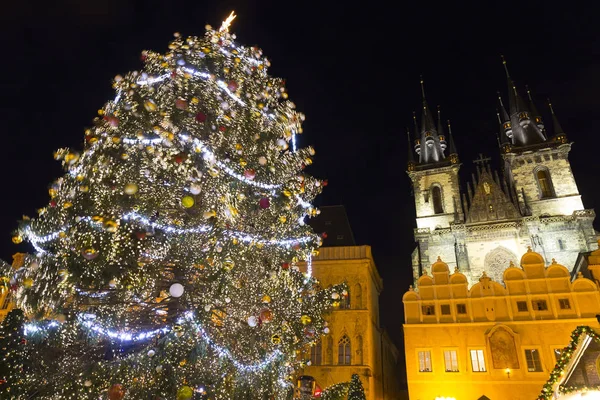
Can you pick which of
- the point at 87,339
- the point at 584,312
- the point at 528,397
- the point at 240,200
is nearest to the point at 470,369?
the point at 528,397

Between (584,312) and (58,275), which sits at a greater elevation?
(584,312)

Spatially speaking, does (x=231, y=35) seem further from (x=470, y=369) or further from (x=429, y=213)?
(x=429, y=213)

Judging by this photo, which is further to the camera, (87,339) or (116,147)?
(116,147)

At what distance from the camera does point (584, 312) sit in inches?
664

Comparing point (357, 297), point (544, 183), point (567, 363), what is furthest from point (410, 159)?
point (567, 363)

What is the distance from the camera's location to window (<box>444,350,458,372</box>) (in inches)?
679

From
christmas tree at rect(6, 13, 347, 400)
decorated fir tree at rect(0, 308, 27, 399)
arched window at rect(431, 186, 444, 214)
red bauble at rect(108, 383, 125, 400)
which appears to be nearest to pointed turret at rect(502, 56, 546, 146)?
arched window at rect(431, 186, 444, 214)

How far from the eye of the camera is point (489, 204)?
102 ft

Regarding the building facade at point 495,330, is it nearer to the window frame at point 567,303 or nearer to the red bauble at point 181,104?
the window frame at point 567,303

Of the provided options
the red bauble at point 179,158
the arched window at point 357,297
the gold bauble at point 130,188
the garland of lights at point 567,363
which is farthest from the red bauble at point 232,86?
the arched window at point 357,297

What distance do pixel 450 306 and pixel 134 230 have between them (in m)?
17.2

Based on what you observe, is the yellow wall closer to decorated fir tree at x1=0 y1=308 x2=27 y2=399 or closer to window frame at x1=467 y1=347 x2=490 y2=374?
window frame at x1=467 y1=347 x2=490 y2=374

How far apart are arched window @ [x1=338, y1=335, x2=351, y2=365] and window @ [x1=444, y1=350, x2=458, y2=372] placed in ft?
15.0

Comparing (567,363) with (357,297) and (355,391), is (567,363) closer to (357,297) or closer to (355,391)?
(355,391)
